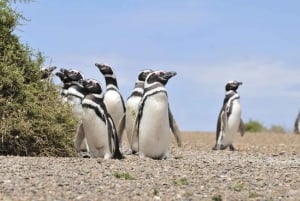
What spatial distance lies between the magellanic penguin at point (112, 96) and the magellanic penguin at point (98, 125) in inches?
124

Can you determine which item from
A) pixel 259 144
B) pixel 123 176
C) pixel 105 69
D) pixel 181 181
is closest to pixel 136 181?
pixel 123 176

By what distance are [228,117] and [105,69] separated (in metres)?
5.08

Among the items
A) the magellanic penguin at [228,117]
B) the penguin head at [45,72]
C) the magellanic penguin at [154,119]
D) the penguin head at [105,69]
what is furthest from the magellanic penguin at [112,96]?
the magellanic penguin at [228,117]

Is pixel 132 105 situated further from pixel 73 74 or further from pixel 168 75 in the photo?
pixel 168 75

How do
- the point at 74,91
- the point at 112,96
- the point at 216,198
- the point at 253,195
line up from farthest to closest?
the point at 112,96, the point at 74,91, the point at 253,195, the point at 216,198

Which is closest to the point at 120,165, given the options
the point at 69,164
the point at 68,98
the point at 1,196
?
the point at 69,164

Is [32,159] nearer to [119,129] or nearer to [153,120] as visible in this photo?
[153,120]

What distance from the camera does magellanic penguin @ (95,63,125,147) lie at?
14773 millimetres

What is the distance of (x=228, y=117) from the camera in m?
19.3

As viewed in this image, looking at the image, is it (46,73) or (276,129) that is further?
(276,129)

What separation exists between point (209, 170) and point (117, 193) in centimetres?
227

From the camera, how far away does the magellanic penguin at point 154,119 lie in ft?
38.9

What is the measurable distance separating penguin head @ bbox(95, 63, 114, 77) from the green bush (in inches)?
109

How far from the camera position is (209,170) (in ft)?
32.5
